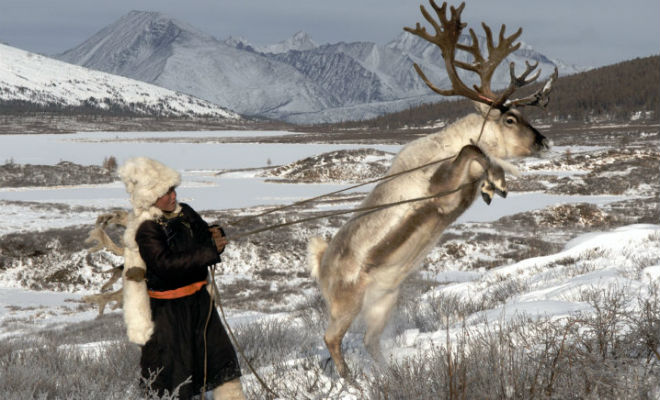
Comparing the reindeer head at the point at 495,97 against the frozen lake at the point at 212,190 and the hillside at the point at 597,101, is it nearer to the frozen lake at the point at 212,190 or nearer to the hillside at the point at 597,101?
the frozen lake at the point at 212,190

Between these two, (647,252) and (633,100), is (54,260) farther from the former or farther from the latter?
(633,100)

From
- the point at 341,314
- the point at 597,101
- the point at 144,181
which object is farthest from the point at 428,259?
the point at 597,101

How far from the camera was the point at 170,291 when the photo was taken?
13.2 feet

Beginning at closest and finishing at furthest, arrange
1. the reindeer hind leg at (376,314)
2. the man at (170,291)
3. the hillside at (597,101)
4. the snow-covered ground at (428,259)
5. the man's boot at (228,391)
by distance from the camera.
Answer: the man at (170,291) < the man's boot at (228,391) < the reindeer hind leg at (376,314) < the snow-covered ground at (428,259) < the hillside at (597,101)

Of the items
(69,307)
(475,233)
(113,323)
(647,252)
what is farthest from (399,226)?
(475,233)

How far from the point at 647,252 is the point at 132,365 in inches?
343

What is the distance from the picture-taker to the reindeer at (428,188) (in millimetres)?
3658

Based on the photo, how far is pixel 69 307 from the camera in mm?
14102

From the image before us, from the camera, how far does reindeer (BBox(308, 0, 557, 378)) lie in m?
3.66

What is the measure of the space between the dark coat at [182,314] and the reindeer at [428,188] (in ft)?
3.16

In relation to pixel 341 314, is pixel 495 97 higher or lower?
higher

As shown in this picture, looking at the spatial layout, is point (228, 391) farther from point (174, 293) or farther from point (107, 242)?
point (107, 242)

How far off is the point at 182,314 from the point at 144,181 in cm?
106

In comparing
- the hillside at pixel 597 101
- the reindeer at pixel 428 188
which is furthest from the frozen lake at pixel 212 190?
the hillside at pixel 597 101
